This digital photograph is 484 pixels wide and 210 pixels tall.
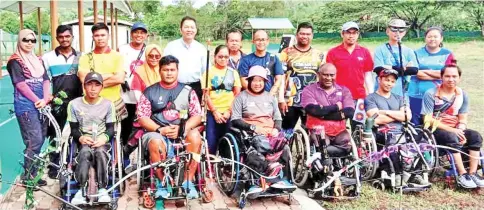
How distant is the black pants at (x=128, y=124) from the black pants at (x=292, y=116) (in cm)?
138

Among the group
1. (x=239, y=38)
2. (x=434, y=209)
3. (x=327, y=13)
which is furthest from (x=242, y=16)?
(x=434, y=209)

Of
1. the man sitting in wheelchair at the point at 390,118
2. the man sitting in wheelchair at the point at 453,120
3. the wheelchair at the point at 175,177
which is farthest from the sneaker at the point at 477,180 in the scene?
the wheelchair at the point at 175,177

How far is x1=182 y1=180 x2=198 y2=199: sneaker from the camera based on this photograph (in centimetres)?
382

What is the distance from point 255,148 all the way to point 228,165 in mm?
356

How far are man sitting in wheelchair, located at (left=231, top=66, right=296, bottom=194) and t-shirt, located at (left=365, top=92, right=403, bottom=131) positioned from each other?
2.82 ft

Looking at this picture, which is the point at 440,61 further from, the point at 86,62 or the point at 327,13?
the point at 327,13

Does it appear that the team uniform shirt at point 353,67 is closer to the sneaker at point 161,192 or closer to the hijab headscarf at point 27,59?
the sneaker at point 161,192

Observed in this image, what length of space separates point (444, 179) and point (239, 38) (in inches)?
88.7

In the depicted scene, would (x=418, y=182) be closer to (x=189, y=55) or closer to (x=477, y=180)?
(x=477, y=180)

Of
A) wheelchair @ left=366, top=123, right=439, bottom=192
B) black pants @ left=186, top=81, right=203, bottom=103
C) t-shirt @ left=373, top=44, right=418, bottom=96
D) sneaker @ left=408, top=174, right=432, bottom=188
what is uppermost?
t-shirt @ left=373, top=44, right=418, bottom=96

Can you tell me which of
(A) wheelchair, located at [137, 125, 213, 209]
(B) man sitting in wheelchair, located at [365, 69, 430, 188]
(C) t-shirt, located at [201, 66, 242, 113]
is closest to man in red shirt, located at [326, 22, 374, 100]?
(B) man sitting in wheelchair, located at [365, 69, 430, 188]

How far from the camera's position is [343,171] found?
4145 mm

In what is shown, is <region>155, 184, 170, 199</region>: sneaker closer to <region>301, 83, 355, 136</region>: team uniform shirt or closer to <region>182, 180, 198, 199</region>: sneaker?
<region>182, 180, 198, 199</region>: sneaker

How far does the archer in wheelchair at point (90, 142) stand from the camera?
12.3 feet
